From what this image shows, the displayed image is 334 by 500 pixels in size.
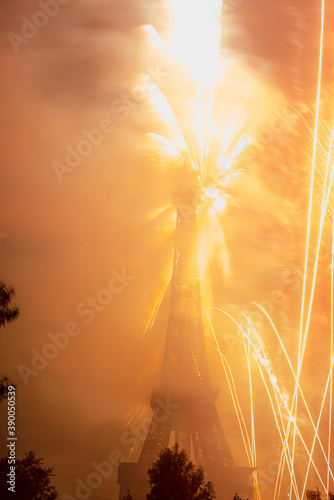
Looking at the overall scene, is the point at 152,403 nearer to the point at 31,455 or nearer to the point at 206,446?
the point at 206,446

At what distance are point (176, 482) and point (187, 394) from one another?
22984 mm

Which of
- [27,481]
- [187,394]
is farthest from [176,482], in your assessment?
[187,394]

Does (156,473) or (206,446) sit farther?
(206,446)

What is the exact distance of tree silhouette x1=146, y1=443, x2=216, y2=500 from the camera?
111 feet

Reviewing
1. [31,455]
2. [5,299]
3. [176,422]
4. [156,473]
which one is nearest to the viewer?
[5,299]

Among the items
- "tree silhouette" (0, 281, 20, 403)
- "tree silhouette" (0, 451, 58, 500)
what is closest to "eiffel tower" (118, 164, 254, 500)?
"tree silhouette" (0, 451, 58, 500)

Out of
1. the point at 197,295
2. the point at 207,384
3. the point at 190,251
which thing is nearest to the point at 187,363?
the point at 207,384

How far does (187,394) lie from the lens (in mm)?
57156

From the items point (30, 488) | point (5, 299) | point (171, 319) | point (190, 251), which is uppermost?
point (190, 251)

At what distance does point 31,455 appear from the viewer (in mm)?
38906

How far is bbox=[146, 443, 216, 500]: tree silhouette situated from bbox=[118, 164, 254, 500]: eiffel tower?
66.0ft

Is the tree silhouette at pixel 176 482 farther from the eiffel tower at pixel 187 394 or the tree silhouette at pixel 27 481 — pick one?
the eiffel tower at pixel 187 394

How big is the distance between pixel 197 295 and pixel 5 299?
39.6 metres

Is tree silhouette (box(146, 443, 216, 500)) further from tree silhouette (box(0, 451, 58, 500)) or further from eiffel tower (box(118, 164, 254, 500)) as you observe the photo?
eiffel tower (box(118, 164, 254, 500))
